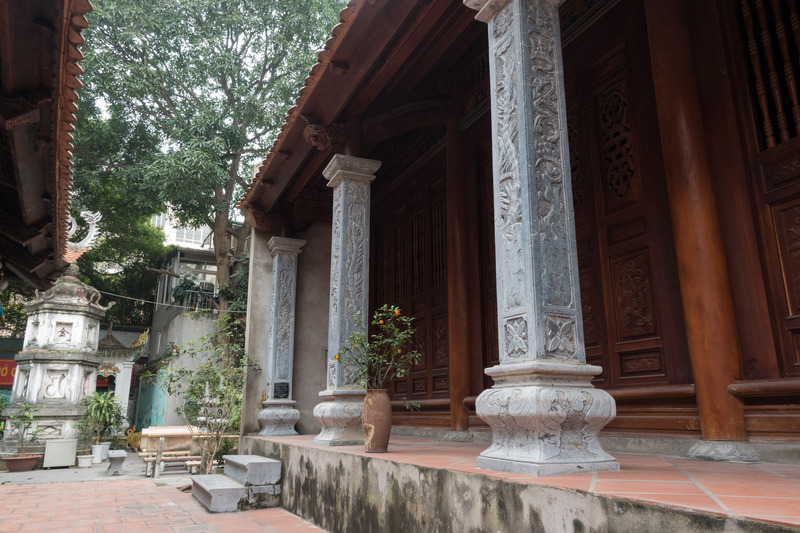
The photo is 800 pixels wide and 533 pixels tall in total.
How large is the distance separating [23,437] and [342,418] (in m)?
11.9

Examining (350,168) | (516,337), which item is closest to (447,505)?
(516,337)

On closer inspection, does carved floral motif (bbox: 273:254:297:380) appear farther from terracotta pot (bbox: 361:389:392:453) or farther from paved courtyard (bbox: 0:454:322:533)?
terracotta pot (bbox: 361:389:392:453)

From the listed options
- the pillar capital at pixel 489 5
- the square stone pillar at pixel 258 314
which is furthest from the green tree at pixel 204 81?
the pillar capital at pixel 489 5

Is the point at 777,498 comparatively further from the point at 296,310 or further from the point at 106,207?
the point at 106,207

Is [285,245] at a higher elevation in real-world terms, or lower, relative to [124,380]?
higher

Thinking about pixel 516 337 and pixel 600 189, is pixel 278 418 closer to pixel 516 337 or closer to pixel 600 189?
pixel 600 189

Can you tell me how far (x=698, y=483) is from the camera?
7.59ft

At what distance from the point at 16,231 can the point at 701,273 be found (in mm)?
6478

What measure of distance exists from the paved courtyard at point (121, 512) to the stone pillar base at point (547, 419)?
8.13 feet

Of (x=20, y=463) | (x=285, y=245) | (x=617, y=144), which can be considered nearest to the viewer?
(x=617, y=144)

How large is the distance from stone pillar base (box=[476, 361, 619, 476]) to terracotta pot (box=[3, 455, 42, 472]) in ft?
44.5

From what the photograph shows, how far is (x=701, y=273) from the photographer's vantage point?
3.54 meters

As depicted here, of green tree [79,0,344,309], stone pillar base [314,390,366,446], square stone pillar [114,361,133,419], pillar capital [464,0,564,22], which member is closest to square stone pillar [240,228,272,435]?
stone pillar base [314,390,366,446]

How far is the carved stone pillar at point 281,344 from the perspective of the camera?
25.2ft
